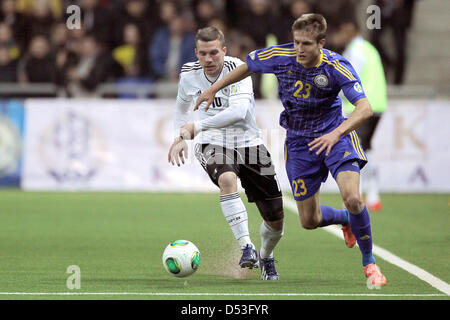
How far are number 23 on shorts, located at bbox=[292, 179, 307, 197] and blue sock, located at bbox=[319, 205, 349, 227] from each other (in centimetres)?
36

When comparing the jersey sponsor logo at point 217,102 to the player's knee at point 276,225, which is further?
the jersey sponsor logo at point 217,102

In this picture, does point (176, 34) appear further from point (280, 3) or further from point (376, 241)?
point (376, 241)

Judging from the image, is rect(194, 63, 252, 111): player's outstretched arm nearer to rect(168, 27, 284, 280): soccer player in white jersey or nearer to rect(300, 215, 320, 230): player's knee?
rect(168, 27, 284, 280): soccer player in white jersey

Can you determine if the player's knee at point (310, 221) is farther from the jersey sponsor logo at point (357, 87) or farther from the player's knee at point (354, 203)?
the jersey sponsor logo at point (357, 87)

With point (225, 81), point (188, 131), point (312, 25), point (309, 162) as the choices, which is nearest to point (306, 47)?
point (312, 25)

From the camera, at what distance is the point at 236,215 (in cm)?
752

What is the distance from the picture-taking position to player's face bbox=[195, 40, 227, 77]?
7573 mm

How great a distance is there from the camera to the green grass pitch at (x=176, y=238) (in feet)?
21.9

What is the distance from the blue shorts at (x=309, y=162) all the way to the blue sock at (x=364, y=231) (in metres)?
0.36

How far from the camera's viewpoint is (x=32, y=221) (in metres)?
11.5

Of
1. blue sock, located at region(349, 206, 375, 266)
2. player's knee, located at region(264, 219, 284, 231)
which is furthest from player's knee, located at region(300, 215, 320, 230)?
blue sock, located at region(349, 206, 375, 266)

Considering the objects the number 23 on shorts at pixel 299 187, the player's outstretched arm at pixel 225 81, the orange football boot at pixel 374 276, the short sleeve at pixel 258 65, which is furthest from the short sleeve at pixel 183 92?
the orange football boot at pixel 374 276

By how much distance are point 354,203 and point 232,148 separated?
136 cm

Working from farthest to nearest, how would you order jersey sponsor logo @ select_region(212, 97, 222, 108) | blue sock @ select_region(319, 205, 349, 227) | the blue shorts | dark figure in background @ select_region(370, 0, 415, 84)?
dark figure in background @ select_region(370, 0, 415, 84)
jersey sponsor logo @ select_region(212, 97, 222, 108)
blue sock @ select_region(319, 205, 349, 227)
the blue shorts
